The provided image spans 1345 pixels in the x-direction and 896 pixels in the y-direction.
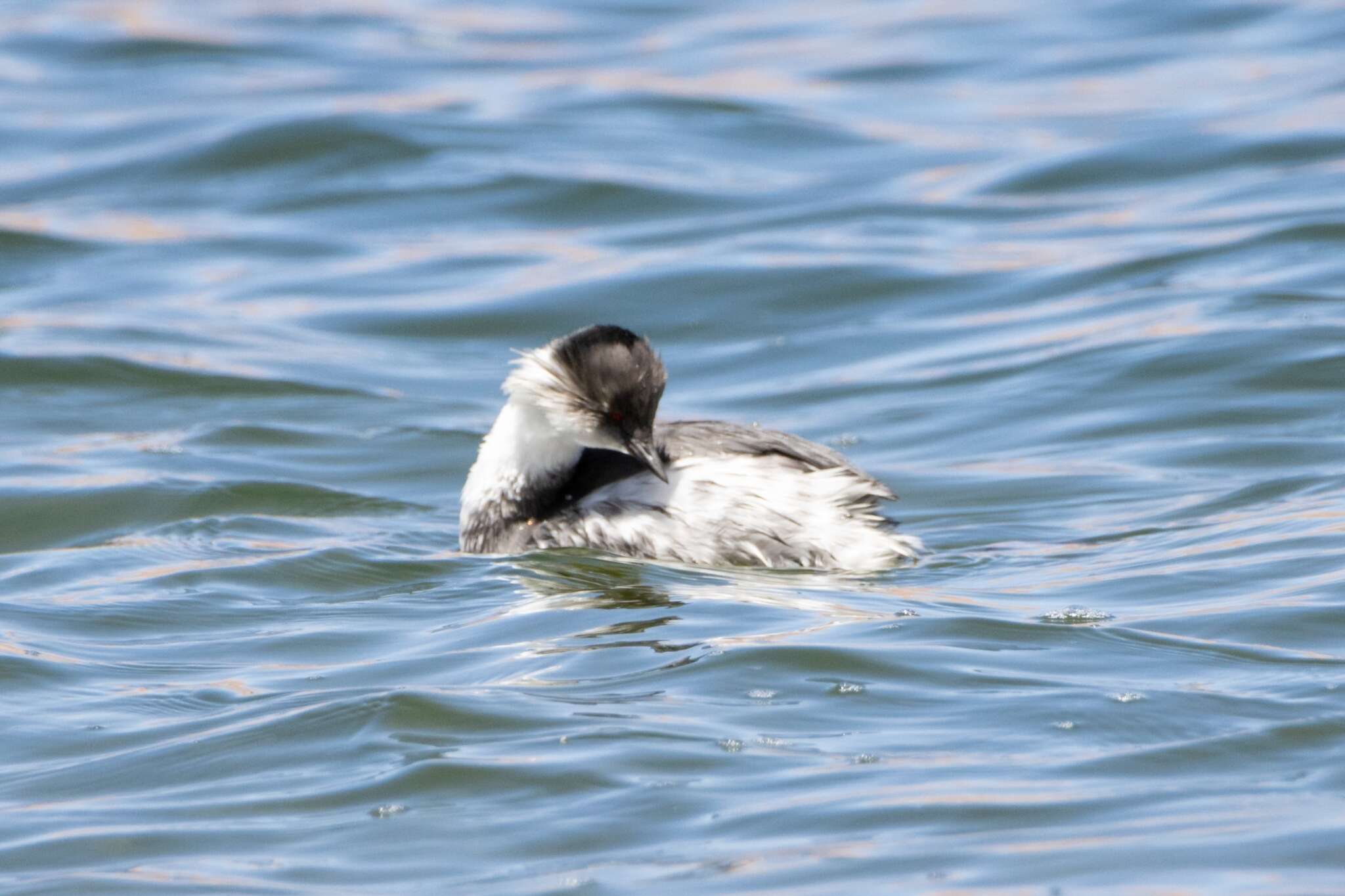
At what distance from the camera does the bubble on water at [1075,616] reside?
6070mm

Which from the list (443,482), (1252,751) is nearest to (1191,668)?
(1252,751)

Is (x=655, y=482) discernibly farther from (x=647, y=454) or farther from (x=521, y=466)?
(x=521, y=466)

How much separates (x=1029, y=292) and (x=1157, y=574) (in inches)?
195

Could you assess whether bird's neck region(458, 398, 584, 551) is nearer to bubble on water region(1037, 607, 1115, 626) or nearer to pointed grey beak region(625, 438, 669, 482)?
pointed grey beak region(625, 438, 669, 482)

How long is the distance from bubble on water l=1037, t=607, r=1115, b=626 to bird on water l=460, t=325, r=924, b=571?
2.45ft

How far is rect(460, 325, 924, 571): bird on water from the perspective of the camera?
660 cm

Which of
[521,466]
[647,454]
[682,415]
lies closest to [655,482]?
[647,454]

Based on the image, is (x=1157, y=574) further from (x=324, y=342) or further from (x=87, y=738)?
(x=324, y=342)

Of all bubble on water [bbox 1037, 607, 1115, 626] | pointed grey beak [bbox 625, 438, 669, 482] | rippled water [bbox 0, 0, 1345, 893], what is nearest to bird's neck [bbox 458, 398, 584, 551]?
rippled water [bbox 0, 0, 1345, 893]

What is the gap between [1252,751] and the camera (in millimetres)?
4820

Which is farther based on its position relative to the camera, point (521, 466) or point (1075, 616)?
point (521, 466)

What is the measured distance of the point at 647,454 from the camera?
6543mm

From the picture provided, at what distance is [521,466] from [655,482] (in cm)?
50

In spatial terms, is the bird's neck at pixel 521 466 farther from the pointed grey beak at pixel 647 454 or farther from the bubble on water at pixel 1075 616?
the bubble on water at pixel 1075 616
